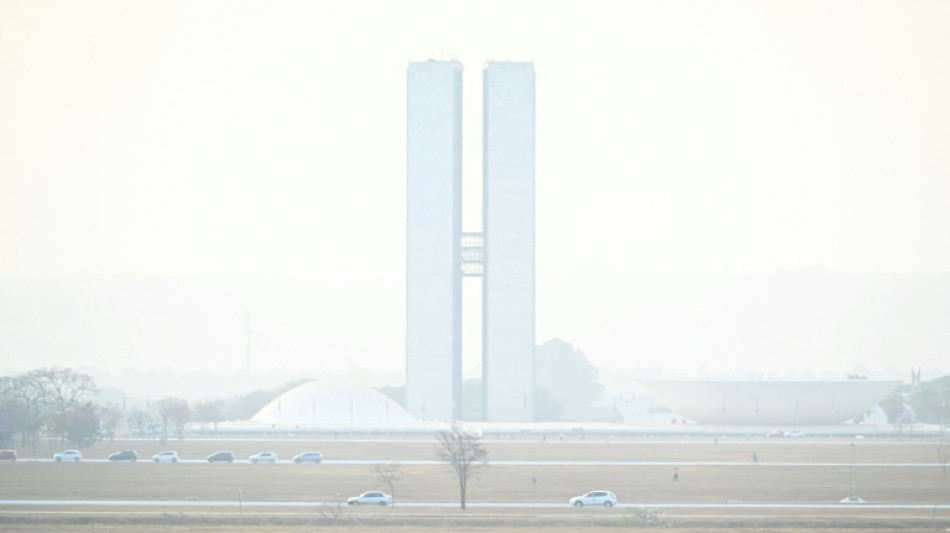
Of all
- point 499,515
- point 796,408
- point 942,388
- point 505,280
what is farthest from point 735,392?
point 499,515

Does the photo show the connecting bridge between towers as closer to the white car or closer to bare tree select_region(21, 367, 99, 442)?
bare tree select_region(21, 367, 99, 442)

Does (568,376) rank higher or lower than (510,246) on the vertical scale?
lower

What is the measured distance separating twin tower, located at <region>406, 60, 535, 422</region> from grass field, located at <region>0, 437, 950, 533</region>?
93.2 feet

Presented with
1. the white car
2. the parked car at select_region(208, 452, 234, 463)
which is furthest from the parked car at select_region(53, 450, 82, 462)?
the white car

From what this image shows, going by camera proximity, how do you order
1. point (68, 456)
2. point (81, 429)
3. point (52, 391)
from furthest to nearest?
point (52, 391), point (81, 429), point (68, 456)

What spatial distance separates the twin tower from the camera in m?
103

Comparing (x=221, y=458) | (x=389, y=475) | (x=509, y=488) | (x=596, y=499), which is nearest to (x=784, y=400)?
(x=221, y=458)

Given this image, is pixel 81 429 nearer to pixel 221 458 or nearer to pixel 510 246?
pixel 221 458

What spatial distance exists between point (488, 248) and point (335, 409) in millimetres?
14079

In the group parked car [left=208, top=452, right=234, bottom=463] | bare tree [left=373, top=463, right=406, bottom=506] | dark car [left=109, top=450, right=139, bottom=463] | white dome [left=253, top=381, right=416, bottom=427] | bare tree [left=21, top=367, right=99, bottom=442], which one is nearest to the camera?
bare tree [left=373, top=463, right=406, bottom=506]

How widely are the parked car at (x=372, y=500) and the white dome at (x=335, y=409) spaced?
50.0m

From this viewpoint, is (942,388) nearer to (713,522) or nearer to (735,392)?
(735,392)

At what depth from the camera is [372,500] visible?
157ft

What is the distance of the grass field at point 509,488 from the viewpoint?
42531 millimetres
